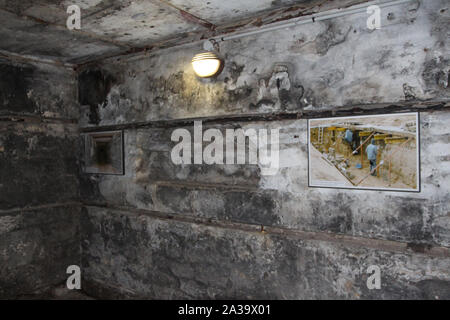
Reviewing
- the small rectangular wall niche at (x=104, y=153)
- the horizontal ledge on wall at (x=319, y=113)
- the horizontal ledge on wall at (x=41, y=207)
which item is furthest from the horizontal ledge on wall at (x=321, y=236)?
the horizontal ledge on wall at (x=41, y=207)

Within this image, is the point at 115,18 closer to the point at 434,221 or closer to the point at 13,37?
the point at 13,37

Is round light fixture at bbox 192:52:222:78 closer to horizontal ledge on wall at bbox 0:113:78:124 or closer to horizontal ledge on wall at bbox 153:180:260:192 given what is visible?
horizontal ledge on wall at bbox 153:180:260:192

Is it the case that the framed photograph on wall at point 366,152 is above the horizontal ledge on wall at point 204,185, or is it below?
above

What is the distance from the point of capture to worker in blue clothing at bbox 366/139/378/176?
2617 mm

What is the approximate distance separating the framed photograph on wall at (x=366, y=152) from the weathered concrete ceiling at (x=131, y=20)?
107cm

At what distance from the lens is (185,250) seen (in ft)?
12.3

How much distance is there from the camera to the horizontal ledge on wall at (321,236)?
2428mm

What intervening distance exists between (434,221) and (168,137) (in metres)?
2.84

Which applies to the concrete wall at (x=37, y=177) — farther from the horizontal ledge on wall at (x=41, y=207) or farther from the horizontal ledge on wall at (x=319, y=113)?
the horizontal ledge on wall at (x=319, y=113)

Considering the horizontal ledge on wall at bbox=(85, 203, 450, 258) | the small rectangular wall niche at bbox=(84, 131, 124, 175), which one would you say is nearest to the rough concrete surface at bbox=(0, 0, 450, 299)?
the horizontal ledge on wall at bbox=(85, 203, 450, 258)

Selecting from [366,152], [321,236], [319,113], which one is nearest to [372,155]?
[366,152]

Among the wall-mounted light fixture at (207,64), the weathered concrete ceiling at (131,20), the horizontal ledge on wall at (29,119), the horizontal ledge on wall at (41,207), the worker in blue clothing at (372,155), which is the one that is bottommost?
the horizontal ledge on wall at (41,207)

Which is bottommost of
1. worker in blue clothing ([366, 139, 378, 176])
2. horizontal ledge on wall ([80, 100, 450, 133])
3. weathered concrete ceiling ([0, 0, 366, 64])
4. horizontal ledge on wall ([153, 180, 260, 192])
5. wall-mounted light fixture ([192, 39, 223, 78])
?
horizontal ledge on wall ([153, 180, 260, 192])

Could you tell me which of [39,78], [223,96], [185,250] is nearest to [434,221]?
[223,96]
